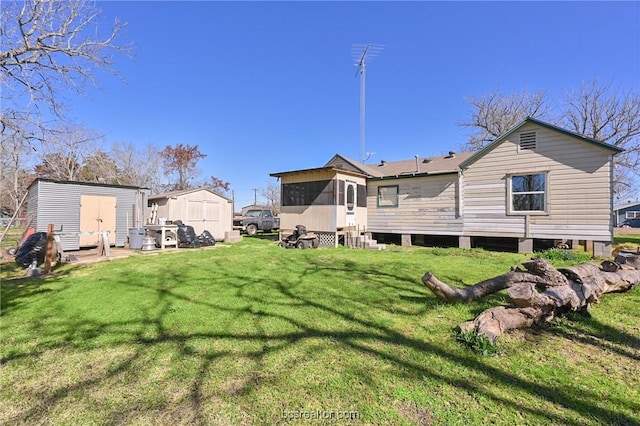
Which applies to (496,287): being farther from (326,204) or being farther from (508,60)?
(508,60)

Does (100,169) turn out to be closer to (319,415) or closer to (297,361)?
(297,361)

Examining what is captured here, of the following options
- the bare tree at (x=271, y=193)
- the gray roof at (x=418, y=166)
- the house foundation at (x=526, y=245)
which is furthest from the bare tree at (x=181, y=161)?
the house foundation at (x=526, y=245)

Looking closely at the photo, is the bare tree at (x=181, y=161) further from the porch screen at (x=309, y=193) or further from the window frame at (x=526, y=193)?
the window frame at (x=526, y=193)

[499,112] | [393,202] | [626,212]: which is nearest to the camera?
[393,202]

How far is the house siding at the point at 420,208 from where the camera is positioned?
10.9m

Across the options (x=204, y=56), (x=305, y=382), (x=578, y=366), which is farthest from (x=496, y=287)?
(x=204, y=56)

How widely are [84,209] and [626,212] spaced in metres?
53.4

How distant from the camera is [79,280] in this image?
5508mm

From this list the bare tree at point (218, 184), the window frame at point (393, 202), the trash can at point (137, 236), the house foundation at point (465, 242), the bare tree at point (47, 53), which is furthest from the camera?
the bare tree at point (218, 184)

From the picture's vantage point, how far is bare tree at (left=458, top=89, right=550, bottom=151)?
71.1ft

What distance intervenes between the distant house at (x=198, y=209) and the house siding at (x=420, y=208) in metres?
7.28

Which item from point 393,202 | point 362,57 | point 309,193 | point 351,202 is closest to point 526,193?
point 393,202

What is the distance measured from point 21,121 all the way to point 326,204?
8619 millimetres

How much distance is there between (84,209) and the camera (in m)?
10.3
